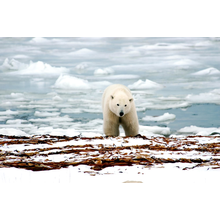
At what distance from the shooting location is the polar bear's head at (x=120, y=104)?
5.44 meters

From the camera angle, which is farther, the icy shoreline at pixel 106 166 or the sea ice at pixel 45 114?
the sea ice at pixel 45 114

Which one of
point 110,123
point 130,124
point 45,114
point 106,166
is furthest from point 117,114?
point 45,114

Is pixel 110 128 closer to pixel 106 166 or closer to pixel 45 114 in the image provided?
pixel 106 166

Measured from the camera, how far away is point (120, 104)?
17.9ft

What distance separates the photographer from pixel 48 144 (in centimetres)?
406

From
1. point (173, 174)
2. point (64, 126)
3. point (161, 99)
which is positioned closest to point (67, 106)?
point (64, 126)

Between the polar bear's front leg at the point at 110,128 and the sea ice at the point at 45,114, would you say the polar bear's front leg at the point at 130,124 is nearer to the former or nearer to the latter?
the polar bear's front leg at the point at 110,128

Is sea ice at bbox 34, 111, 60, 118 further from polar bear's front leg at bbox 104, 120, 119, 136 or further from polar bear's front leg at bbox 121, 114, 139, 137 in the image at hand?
polar bear's front leg at bbox 121, 114, 139, 137

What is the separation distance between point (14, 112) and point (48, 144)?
17.6ft

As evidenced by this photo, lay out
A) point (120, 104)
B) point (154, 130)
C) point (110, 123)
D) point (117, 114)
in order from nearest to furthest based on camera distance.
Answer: point (120, 104) < point (117, 114) < point (110, 123) < point (154, 130)

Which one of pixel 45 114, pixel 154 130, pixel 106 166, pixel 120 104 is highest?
pixel 45 114

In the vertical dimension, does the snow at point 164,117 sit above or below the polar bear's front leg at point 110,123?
above

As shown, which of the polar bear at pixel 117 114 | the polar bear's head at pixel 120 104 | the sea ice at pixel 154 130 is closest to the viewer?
the polar bear's head at pixel 120 104

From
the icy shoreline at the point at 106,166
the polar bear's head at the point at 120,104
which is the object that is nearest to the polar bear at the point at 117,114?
the polar bear's head at the point at 120,104
